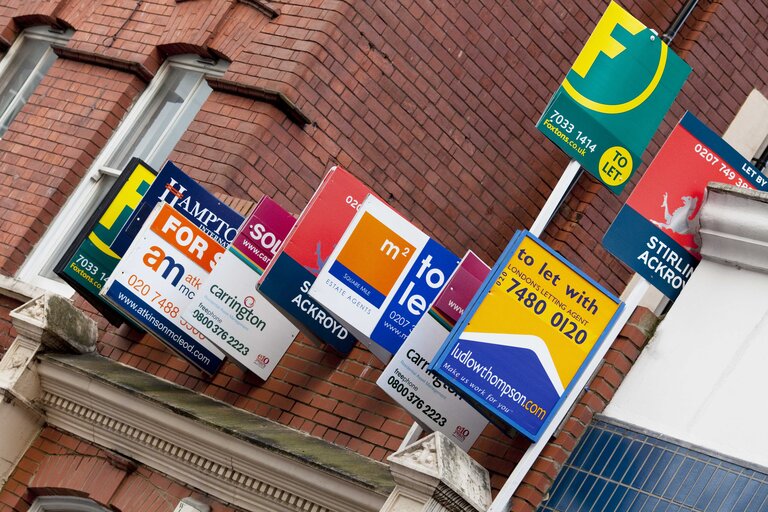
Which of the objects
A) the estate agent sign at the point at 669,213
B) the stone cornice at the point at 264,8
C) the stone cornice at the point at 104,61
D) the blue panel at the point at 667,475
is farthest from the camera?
the stone cornice at the point at 104,61

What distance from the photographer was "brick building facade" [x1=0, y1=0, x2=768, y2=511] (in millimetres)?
13062

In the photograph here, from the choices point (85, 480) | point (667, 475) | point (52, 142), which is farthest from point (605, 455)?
point (52, 142)

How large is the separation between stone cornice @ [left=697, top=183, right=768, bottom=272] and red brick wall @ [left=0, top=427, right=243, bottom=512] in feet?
12.1

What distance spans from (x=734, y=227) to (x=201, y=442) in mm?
3886

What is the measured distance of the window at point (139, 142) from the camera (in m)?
13.9

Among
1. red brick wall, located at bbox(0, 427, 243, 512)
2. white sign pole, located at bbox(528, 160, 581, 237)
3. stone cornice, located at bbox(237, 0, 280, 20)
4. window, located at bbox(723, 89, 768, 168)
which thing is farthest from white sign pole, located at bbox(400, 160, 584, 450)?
window, located at bbox(723, 89, 768, 168)

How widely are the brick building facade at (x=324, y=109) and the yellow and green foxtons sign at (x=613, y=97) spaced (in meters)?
3.87

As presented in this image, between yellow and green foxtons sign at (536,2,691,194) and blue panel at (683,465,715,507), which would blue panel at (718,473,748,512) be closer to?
blue panel at (683,465,715,507)

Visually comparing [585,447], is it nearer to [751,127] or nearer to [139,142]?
[139,142]

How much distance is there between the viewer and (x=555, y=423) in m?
8.77

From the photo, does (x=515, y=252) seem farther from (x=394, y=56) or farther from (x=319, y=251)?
(x=394, y=56)

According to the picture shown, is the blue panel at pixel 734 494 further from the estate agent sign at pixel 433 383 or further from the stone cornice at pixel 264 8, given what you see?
the stone cornice at pixel 264 8

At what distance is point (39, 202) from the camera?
1405 centimetres

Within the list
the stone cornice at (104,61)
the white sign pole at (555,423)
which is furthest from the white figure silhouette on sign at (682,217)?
the stone cornice at (104,61)
